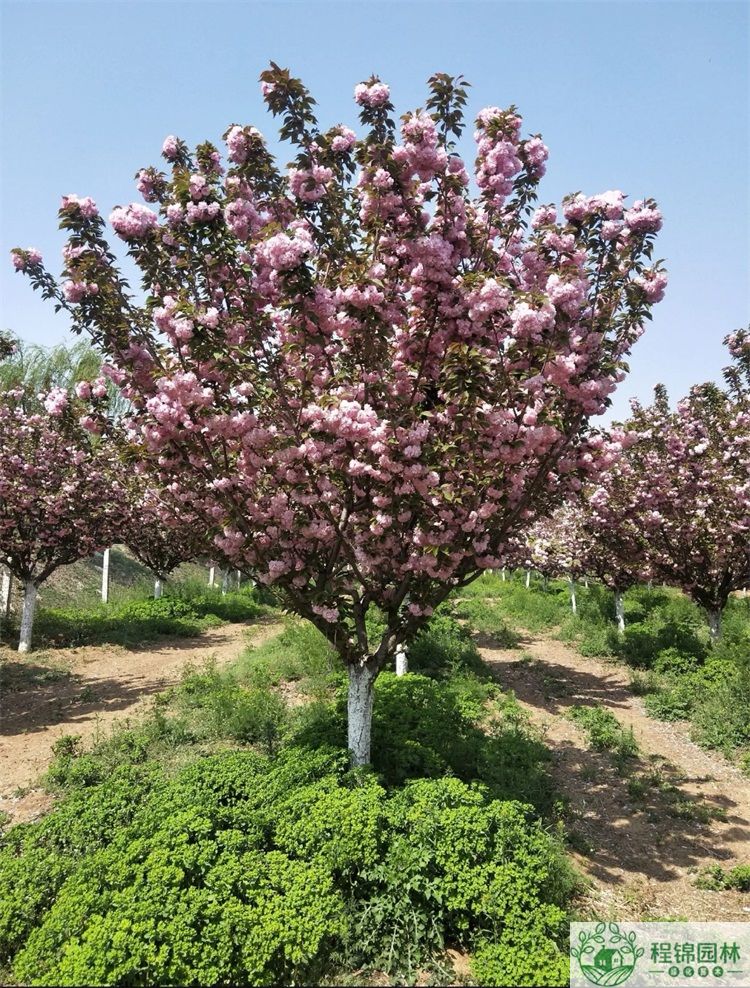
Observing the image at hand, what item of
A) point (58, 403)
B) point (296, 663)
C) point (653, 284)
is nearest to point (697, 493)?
point (653, 284)

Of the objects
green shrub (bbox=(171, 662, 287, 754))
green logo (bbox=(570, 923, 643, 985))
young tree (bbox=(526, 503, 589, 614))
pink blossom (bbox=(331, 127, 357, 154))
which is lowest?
green logo (bbox=(570, 923, 643, 985))

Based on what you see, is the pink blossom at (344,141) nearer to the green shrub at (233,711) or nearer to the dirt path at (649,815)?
the green shrub at (233,711)

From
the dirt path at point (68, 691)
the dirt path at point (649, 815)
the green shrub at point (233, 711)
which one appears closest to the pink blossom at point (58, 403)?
the dirt path at point (68, 691)

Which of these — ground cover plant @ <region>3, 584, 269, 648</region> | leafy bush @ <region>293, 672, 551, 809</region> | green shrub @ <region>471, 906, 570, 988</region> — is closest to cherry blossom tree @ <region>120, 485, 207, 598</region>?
ground cover plant @ <region>3, 584, 269, 648</region>

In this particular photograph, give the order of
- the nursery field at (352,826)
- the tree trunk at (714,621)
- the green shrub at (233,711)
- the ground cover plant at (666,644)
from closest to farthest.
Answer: the nursery field at (352,826)
the green shrub at (233,711)
the ground cover plant at (666,644)
the tree trunk at (714,621)

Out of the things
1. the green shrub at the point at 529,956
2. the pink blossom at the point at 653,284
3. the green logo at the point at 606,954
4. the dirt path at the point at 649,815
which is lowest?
the dirt path at the point at 649,815

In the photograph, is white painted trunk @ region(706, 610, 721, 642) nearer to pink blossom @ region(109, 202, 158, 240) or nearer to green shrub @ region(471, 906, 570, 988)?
green shrub @ region(471, 906, 570, 988)

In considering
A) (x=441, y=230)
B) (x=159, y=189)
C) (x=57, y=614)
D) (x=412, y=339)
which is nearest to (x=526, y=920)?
(x=412, y=339)

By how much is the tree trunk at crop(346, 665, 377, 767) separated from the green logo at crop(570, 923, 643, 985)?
287 cm

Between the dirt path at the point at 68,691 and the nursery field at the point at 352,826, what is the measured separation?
0.29ft

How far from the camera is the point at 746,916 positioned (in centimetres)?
574

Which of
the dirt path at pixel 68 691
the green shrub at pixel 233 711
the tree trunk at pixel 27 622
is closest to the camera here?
the dirt path at pixel 68 691

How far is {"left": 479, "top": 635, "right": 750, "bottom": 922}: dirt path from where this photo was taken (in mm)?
6012

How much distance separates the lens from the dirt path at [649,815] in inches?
237
